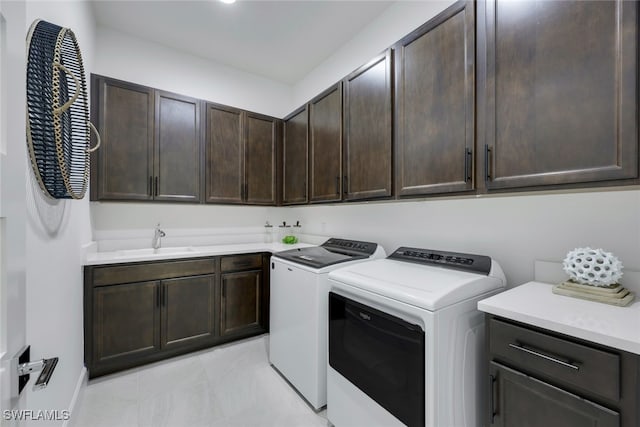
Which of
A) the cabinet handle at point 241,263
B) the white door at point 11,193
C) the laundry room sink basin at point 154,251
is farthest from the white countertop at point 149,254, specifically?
the white door at point 11,193

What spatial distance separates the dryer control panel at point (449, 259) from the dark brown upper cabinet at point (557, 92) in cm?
45

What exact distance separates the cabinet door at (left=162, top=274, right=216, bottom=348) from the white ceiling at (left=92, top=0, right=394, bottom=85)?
2.33 metres

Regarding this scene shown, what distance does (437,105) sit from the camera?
1.54 metres

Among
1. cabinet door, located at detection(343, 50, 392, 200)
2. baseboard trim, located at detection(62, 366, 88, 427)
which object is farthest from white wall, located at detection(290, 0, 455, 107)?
baseboard trim, located at detection(62, 366, 88, 427)

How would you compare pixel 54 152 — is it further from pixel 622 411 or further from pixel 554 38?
pixel 622 411

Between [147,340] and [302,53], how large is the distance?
3.15m

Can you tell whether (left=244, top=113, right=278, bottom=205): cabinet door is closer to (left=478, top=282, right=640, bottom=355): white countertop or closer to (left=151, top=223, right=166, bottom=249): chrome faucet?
(left=151, top=223, right=166, bottom=249): chrome faucet

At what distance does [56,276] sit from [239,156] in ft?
6.27

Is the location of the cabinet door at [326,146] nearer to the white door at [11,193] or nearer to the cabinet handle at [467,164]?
the cabinet handle at [467,164]

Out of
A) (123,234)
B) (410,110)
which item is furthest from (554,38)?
(123,234)

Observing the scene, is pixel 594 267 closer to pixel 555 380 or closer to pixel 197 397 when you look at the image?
→ pixel 555 380

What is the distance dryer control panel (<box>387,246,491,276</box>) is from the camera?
4.89ft

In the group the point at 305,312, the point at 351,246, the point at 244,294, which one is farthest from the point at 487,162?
the point at 244,294

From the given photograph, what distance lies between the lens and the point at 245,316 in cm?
277
